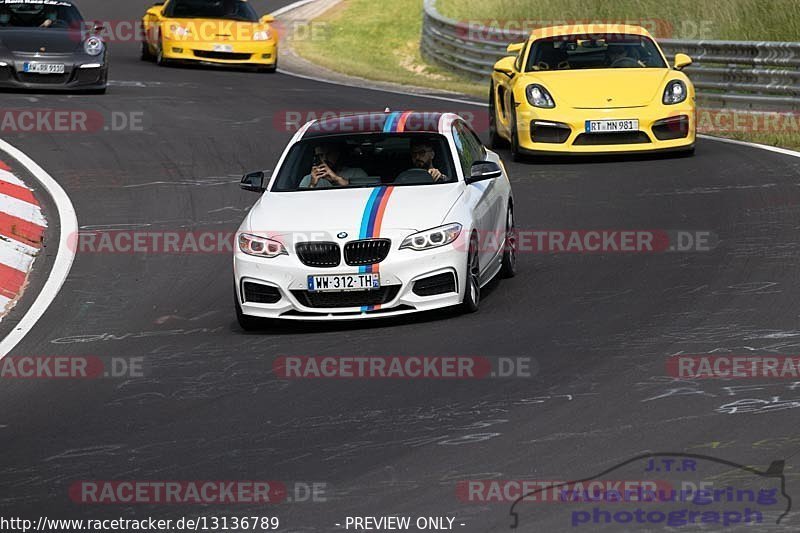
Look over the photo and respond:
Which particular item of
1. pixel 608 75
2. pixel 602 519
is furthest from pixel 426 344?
pixel 608 75

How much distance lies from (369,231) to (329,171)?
1.25 m

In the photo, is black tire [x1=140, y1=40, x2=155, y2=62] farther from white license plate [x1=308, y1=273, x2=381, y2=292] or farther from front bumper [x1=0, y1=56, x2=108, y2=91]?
Answer: white license plate [x1=308, y1=273, x2=381, y2=292]

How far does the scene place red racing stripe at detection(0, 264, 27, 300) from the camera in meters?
12.3

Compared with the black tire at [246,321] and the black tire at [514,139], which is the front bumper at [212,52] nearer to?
the black tire at [514,139]

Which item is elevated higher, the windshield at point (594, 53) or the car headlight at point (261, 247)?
the car headlight at point (261, 247)

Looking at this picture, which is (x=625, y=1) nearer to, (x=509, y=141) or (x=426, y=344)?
(x=509, y=141)

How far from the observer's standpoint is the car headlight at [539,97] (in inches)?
695

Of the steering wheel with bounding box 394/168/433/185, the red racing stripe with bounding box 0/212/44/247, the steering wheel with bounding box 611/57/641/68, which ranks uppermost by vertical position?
the steering wheel with bounding box 394/168/433/185

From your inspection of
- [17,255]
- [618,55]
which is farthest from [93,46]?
[17,255]

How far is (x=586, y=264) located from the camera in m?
12.5

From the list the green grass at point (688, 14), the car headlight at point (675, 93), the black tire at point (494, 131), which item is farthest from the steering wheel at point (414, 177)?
the green grass at point (688, 14)

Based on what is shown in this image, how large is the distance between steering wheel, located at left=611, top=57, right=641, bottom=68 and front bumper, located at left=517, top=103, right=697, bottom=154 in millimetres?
856

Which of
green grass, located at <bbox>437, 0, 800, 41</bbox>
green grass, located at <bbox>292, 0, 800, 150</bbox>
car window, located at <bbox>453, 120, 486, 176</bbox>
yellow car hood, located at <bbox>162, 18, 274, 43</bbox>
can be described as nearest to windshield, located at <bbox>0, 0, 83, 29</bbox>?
yellow car hood, located at <bbox>162, 18, 274, 43</bbox>

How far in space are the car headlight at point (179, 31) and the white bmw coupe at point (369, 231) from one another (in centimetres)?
1837
